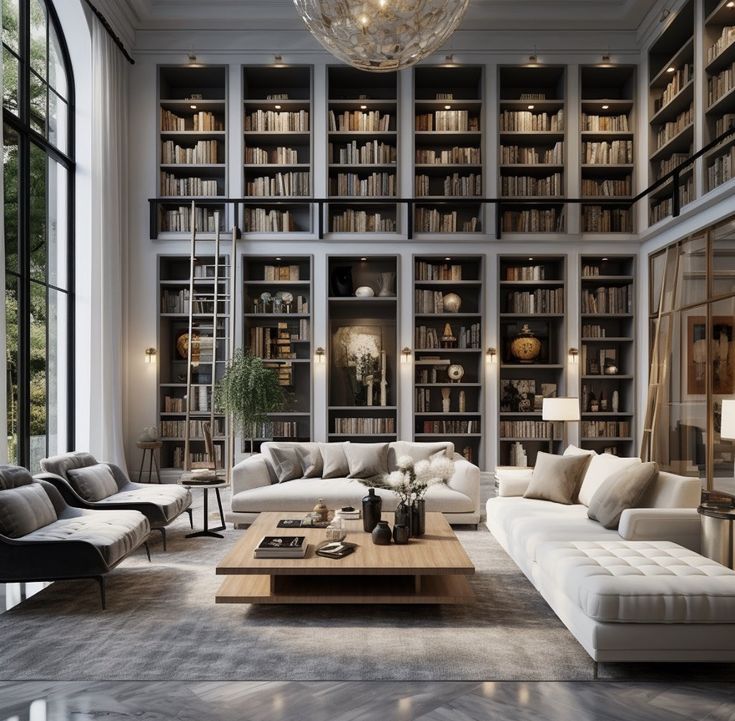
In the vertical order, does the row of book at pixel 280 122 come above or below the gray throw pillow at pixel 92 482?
above

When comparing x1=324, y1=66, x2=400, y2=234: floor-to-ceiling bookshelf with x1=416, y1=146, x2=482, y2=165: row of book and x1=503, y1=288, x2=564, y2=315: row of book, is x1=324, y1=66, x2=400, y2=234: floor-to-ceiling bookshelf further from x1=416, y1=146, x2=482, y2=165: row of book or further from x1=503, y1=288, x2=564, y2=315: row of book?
x1=503, y1=288, x2=564, y2=315: row of book

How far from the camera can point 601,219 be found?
8633 mm

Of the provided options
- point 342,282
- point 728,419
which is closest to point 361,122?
point 342,282

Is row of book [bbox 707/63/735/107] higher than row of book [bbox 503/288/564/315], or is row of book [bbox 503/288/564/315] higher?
row of book [bbox 707/63/735/107]

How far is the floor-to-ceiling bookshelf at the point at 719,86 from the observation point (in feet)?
21.1

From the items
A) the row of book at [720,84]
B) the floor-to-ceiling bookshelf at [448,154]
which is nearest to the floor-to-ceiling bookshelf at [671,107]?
the row of book at [720,84]

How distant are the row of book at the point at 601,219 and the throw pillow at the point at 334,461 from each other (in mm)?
4274

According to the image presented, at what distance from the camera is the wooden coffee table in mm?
3799

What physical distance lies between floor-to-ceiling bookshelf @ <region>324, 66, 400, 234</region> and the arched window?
9.77ft

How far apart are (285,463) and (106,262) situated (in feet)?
10.0

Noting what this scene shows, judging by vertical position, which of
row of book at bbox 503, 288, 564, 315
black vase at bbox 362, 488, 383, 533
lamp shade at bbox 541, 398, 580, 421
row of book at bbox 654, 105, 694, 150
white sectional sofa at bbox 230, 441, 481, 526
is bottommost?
white sectional sofa at bbox 230, 441, 481, 526

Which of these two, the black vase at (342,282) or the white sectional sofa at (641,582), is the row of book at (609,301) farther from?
the white sectional sofa at (641,582)

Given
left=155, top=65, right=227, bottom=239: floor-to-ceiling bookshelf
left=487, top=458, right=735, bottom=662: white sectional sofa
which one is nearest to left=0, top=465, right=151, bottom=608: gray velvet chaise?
left=487, top=458, right=735, bottom=662: white sectional sofa

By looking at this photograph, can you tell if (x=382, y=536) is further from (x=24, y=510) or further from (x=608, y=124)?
(x=608, y=124)
